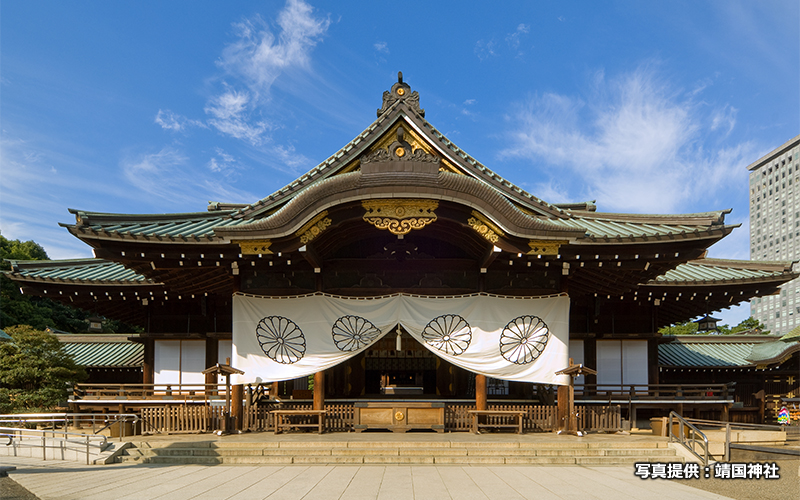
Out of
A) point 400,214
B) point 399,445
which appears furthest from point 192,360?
point 400,214

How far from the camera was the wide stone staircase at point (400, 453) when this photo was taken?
964 centimetres

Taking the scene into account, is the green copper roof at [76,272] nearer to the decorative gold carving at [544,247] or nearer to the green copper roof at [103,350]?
the green copper roof at [103,350]

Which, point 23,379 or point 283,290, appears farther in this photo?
point 23,379

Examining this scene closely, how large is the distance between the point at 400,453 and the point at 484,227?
4.82m

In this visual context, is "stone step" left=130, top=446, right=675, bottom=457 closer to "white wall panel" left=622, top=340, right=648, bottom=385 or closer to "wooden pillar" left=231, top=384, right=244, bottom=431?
"wooden pillar" left=231, top=384, right=244, bottom=431

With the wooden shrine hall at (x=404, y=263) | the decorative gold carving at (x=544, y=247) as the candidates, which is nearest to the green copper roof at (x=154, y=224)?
the wooden shrine hall at (x=404, y=263)

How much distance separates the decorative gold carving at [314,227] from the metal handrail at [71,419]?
5.43 m

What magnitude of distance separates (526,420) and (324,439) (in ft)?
15.0

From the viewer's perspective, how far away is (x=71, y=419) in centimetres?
1363

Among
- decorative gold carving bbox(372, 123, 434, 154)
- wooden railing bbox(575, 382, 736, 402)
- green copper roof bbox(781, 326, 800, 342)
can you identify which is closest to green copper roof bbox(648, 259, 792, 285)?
wooden railing bbox(575, 382, 736, 402)

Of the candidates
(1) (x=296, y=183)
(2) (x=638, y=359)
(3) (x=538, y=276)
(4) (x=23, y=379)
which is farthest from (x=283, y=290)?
(2) (x=638, y=359)

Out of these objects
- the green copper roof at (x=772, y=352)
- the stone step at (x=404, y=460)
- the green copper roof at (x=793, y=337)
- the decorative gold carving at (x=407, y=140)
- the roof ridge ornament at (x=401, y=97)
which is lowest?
the stone step at (x=404, y=460)

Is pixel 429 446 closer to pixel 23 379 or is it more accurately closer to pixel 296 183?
pixel 296 183

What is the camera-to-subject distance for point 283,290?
39.3ft
